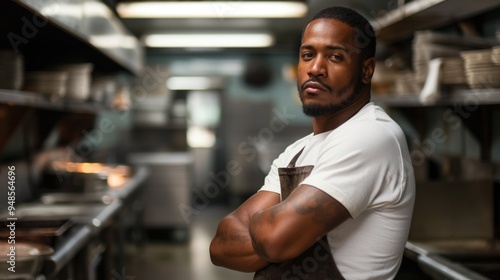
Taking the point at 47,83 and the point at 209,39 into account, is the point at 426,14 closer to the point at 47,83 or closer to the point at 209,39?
the point at 47,83

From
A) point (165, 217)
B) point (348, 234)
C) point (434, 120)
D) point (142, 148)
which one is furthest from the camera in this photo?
point (142, 148)

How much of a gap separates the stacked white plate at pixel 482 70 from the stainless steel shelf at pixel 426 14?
1.32ft

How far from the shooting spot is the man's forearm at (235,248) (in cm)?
145

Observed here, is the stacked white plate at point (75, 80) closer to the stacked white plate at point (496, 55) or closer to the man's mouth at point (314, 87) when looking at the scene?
the stacked white plate at point (496, 55)

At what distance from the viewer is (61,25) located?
2.90m

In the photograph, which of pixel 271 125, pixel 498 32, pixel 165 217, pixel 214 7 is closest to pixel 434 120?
pixel 498 32

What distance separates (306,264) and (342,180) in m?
0.21

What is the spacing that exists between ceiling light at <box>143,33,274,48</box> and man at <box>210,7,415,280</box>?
6448 millimetres

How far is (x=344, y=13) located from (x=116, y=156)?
8.11 metres

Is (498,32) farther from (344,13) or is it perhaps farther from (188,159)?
(188,159)

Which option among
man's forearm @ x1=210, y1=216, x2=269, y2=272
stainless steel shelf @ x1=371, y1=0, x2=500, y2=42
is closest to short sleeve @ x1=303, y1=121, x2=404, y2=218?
man's forearm @ x1=210, y1=216, x2=269, y2=272

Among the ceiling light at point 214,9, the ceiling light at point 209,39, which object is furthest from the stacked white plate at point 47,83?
the ceiling light at point 209,39

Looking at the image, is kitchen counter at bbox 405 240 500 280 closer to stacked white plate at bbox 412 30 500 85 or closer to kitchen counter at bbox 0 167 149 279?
stacked white plate at bbox 412 30 500 85

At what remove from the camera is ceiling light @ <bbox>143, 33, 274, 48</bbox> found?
26.0 ft
